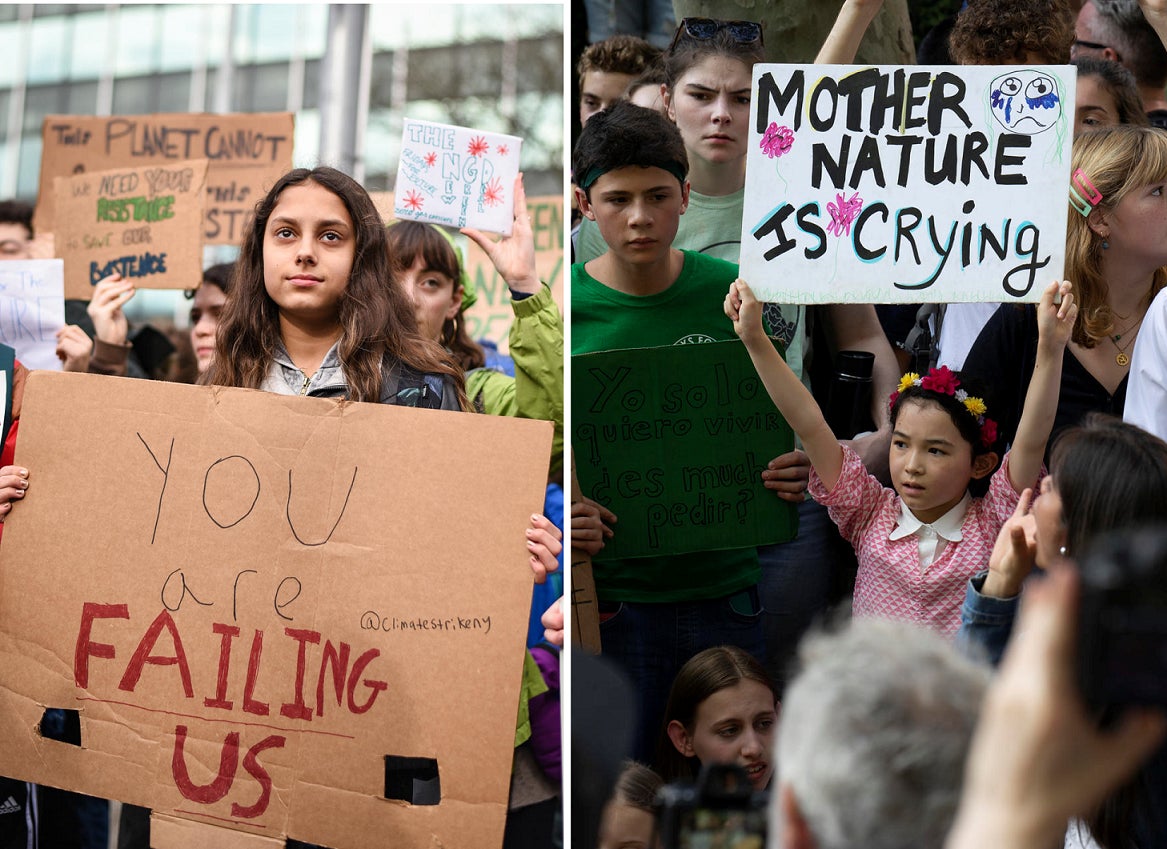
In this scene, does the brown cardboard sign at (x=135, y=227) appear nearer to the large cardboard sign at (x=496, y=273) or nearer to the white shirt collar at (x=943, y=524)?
the large cardboard sign at (x=496, y=273)

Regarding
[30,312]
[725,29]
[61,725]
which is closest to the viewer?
[61,725]

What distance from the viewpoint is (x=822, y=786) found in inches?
51.1

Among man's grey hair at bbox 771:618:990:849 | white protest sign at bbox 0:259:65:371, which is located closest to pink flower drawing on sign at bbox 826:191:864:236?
man's grey hair at bbox 771:618:990:849

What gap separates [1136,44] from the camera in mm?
4148

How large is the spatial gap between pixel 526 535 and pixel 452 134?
1.70 metres

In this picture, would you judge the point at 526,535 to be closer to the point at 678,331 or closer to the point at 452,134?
the point at 678,331

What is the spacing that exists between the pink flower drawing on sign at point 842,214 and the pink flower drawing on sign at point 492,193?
1.27 m

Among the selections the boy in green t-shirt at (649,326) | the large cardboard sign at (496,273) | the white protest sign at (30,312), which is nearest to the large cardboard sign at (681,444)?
the boy in green t-shirt at (649,326)

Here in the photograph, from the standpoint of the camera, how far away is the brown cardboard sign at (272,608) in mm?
2570

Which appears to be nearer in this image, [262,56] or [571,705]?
[571,705]

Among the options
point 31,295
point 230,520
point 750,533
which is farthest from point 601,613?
point 31,295

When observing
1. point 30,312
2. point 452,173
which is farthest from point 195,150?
point 452,173

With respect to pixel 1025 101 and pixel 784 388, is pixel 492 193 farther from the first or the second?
pixel 1025 101

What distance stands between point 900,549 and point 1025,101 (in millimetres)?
987
